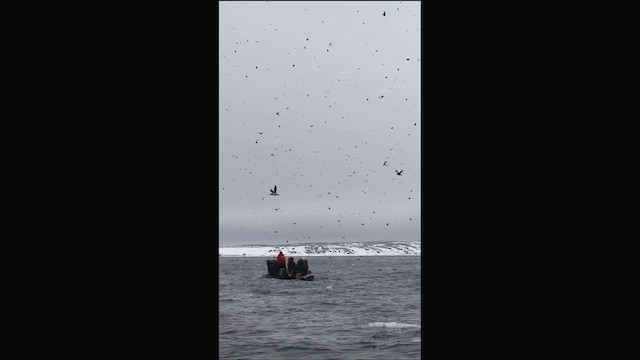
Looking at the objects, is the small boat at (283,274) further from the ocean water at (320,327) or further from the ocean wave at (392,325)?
the ocean wave at (392,325)

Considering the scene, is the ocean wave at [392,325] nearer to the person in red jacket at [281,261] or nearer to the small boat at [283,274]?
the small boat at [283,274]

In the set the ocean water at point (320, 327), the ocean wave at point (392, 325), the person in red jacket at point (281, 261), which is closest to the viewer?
the ocean water at point (320, 327)

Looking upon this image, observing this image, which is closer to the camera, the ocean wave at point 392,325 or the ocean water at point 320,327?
the ocean water at point 320,327

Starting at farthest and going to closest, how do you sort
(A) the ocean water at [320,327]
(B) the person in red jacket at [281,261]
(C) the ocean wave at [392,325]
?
(B) the person in red jacket at [281,261] → (C) the ocean wave at [392,325] → (A) the ocean water at [320,327]

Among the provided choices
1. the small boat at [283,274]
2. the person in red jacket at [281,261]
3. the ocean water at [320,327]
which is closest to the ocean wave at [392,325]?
the ocean water at [320,327]

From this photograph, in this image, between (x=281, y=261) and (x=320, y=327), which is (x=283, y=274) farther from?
(x=320, y=327)

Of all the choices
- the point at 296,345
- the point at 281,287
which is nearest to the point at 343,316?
the point at 296,345

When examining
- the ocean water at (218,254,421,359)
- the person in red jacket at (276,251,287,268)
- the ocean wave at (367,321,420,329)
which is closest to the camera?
the ocean water at (218,254,421,359)

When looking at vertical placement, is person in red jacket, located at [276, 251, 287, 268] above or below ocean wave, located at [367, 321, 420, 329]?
above

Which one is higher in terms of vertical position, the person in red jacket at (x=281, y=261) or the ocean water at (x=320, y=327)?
the person in red jacket at (x=281, y=261)

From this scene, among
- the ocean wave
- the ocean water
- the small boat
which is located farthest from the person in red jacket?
the ocean wave

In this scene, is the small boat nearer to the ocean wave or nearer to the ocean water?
the ocean water
